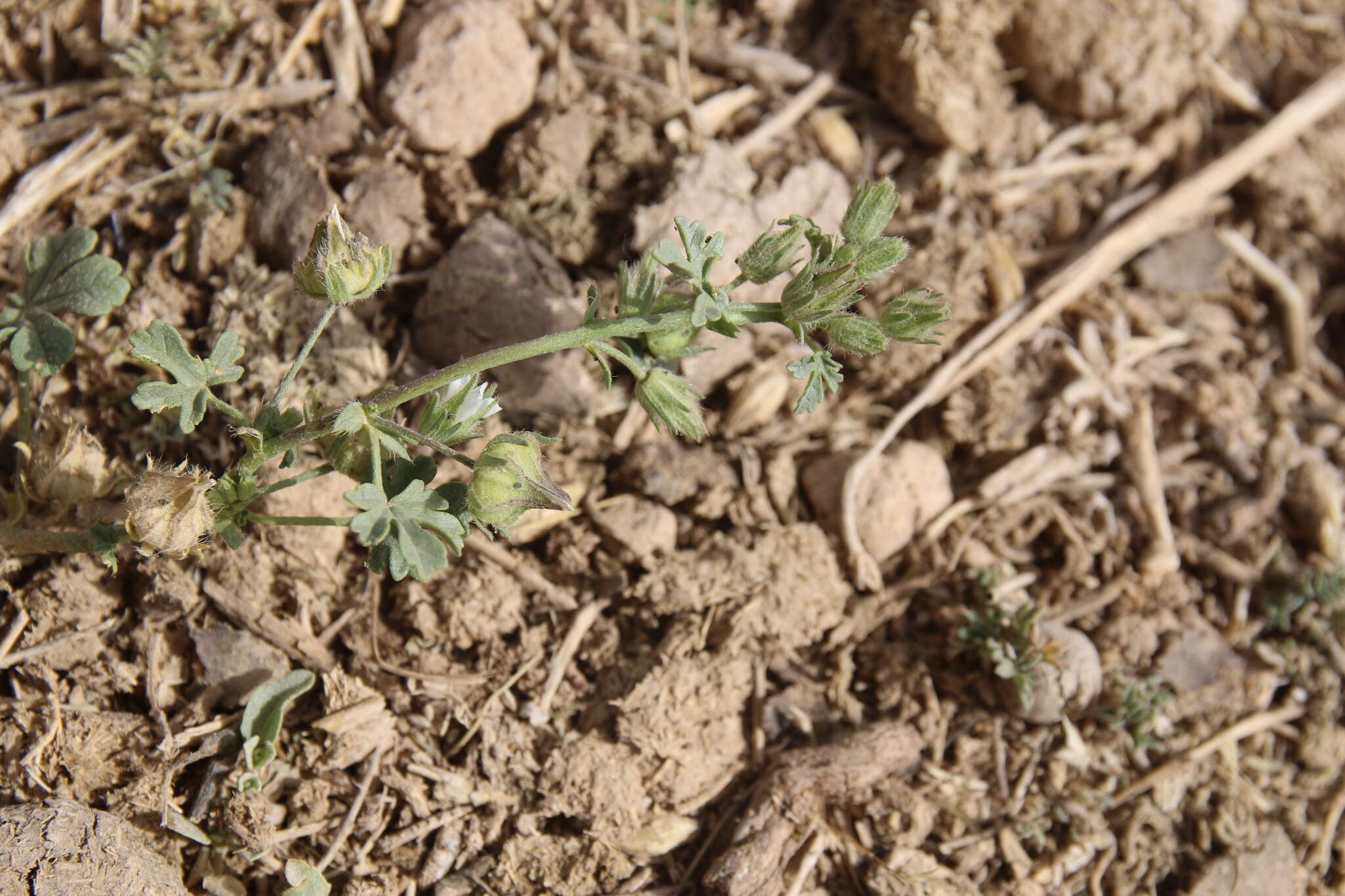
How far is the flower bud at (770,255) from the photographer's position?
246 cm

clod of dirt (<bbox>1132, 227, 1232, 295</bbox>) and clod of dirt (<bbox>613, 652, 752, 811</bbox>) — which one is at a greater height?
clod of dirt (<bbox>1132, 227, 1232, 295</bbox>)

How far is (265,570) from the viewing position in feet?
9.09

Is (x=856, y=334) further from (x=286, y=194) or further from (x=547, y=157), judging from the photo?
(x=286, y=194)

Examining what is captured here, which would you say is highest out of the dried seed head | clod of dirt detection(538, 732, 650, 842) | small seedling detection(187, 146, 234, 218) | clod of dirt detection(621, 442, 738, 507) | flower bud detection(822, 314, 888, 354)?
flower bud detection(822, 314, 888, 354)

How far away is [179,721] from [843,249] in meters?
2.13

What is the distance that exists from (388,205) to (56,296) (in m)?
0.93

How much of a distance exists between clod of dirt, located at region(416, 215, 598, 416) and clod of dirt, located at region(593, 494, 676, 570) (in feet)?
1.05

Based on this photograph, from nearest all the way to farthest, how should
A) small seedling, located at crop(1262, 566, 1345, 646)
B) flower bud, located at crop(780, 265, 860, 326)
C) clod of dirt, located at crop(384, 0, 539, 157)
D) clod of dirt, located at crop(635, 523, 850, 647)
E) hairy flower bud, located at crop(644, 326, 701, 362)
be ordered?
flower bud, located at crop(780, 265, 860, 326)
hairy flower bud, located at crop(644, 326, 701, 362)
clod of dirt, located at crop(635, 523, 850, 647)
clod of dirt, located at crop(384, 0, 539, 157)
small seedling, located at crop(1262, 566, 1345, 646)

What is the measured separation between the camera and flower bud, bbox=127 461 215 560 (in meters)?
2.28

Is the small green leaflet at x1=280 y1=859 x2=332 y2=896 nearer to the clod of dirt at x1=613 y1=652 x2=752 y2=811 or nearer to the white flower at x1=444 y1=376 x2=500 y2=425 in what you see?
the clod of dirt at x1=613 y1=652 x2=752 y2=811

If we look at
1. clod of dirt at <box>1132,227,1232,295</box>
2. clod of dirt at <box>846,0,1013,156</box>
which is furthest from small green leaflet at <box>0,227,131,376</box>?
clod of dirt at <box>1132,227,1232,295</box>

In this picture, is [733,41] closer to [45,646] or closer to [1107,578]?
[1107,578]

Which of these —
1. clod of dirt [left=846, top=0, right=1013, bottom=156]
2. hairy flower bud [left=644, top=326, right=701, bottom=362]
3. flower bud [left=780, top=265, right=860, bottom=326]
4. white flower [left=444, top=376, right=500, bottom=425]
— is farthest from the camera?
clod of dirt [left=846, top=0, right=1013, bottom=156]

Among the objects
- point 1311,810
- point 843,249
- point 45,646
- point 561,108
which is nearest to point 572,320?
point 561,108
